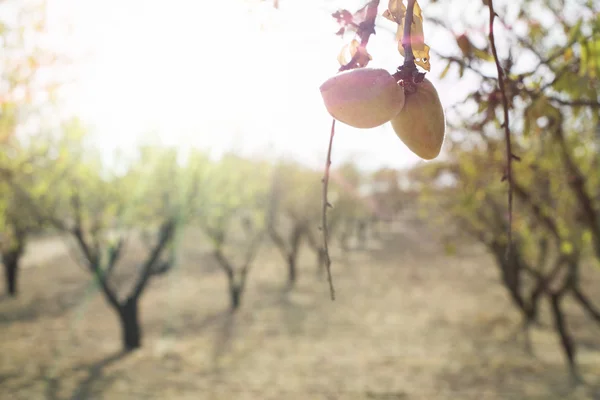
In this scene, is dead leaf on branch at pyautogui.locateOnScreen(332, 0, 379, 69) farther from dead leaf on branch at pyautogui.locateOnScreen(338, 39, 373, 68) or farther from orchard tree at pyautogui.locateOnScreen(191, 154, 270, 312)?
orchard tree at pyautogui.locateOnScreen(191, 154, 270, 312)

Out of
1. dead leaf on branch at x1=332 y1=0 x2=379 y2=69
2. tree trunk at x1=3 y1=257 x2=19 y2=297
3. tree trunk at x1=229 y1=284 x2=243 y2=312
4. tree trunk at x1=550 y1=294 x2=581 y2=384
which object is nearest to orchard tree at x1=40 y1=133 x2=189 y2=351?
tree trunk at x1=229 y1=284 x2=243 y2=312

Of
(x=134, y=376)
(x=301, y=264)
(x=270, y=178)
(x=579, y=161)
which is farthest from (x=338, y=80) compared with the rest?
(x=301, y=264)

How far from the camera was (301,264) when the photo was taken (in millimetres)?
20703

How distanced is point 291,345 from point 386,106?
891cm

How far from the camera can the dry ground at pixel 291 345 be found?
695 cm

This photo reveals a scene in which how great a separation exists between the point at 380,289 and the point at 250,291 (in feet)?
13.2

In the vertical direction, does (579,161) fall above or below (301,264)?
above

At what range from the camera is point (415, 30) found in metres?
0.80

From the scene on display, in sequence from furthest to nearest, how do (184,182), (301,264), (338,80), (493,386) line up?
(301,264)
(184,182)
(493,386)
(338,80)

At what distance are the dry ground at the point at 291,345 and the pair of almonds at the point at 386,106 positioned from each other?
6.44 meters

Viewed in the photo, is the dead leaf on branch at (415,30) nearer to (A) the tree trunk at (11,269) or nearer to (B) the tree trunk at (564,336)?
(B) the tree trunk at (564,336)

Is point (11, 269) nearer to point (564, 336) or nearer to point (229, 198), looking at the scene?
point (229, 198)

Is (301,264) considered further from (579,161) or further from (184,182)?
(579,161)

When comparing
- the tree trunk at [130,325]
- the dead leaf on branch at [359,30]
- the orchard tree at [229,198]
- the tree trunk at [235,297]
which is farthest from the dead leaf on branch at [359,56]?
the tree trunk at [235,297]
